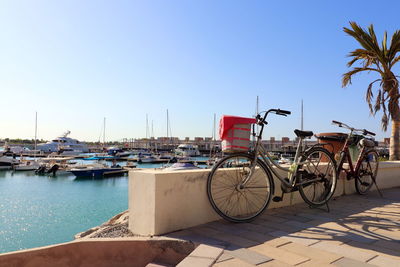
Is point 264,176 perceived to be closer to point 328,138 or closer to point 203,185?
point 203,185

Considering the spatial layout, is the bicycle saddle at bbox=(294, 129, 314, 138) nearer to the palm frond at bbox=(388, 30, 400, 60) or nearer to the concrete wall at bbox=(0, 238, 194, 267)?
the concrete wall at bbox=(0, 238, 194, 267)

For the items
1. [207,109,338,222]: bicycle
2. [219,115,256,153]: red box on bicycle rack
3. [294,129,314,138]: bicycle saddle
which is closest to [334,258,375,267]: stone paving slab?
[207,109,338,222]: bicycle

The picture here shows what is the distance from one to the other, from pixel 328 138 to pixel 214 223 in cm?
352

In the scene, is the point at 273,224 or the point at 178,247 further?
the point at 273,224

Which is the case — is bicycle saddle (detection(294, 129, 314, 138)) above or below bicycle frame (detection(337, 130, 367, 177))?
above

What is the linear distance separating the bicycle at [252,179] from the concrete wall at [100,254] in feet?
2.61

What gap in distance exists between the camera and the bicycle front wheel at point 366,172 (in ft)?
17.1

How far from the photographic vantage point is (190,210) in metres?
3.04

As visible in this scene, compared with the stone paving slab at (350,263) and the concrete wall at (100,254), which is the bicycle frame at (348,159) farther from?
the concrete wall at (100,254)

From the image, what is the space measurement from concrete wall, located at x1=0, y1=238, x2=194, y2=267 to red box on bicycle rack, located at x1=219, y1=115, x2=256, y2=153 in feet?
3.71

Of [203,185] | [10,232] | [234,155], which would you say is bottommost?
[10,232]

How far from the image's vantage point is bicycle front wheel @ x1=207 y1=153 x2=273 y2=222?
10.5 feet

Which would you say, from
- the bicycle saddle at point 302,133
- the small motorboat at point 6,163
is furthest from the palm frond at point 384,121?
the small motorboat at point 6,163

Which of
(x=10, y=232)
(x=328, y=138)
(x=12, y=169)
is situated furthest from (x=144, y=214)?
(x=12, y=169)
